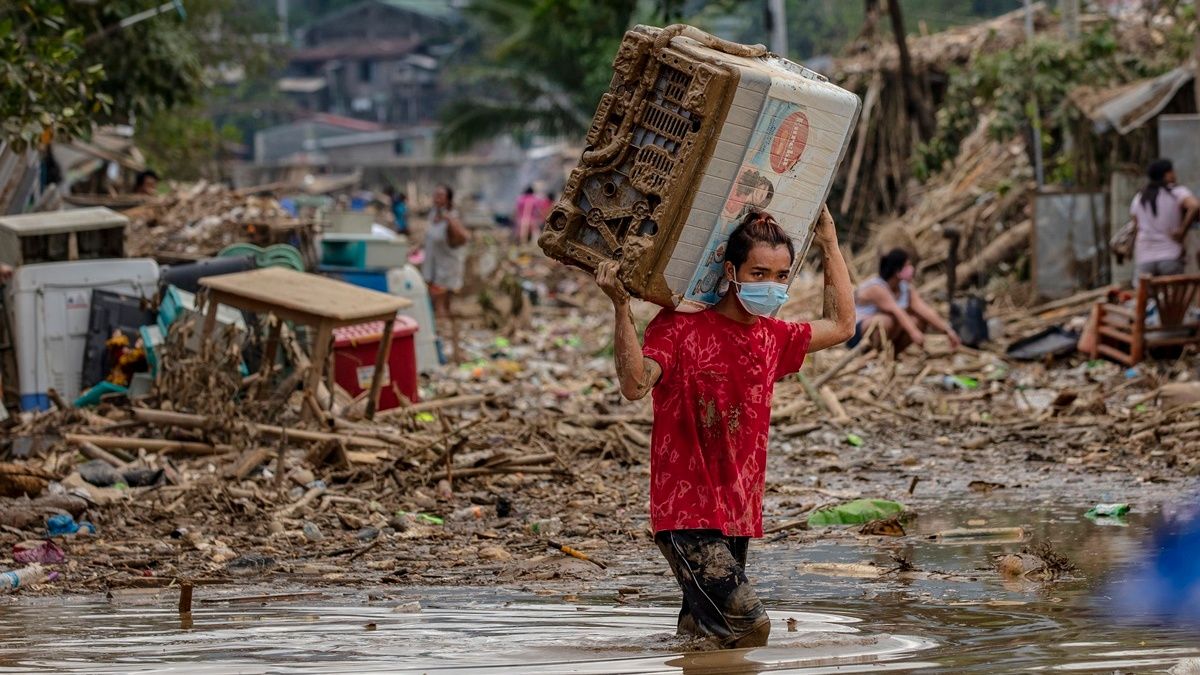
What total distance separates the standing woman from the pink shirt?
6660 mm

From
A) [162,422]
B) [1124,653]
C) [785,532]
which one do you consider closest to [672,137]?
[1124,653]

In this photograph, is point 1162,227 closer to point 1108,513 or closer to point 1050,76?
point 1050,76

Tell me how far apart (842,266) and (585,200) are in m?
0.81

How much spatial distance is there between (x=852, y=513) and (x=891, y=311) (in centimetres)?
513

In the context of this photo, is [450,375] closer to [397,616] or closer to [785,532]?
[785,532]

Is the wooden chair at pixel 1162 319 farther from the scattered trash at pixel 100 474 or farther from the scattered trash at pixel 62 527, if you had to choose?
the scattered trash at pixel 62 527

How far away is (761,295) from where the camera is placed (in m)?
4.89

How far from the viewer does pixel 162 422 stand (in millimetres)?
9969

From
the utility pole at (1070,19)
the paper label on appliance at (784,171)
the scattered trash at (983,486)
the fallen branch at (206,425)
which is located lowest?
the fallen branch at (206,425)

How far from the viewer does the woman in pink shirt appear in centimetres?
1378

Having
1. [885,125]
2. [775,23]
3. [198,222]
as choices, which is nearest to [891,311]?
[198,222]

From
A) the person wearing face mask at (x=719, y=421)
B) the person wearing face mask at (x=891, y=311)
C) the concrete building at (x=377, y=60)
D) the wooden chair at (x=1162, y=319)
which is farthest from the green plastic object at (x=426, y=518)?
the concrete building at (x=377, y=60)

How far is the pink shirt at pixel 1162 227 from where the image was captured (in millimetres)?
13789

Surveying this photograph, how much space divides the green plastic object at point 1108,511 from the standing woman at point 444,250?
33.3ft
